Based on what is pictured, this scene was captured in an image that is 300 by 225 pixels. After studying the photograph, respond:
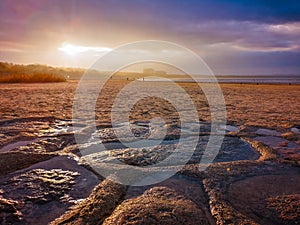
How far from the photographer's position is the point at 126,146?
157 inches

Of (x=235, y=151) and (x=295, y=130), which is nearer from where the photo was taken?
(x=235, y=151)

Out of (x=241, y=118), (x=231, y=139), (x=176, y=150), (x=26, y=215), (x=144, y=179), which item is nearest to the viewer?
(x=26, y=215)

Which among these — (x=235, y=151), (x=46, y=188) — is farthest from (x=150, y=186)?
A: (x=235, y=151)

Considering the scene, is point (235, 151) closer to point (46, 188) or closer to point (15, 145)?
point (46, 188)

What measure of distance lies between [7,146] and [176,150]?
2576 mm

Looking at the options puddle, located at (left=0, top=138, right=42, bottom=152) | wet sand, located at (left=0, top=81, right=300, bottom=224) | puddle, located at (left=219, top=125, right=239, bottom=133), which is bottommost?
wet sand, located at (left=0, top=81, right=300, bottom=224)

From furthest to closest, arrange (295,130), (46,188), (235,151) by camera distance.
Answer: (295,130), (235,151), (46,188)

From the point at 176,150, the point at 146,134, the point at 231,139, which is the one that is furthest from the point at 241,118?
the point at 176,150

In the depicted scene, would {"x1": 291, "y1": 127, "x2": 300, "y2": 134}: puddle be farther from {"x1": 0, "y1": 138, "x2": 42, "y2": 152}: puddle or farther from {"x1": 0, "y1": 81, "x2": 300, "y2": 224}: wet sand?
{"x1": 0, "y1": 138, "x2": 42, "y2": 152}: puddle

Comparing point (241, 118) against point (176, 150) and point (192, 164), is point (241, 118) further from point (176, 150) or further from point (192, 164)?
point (192, 164)

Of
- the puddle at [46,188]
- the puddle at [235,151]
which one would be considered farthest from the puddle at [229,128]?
the puddle at [46,188]

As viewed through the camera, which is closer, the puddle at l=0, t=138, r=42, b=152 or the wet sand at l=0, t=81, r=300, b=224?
the wet sand at l=0, t=81, r=300, b=224

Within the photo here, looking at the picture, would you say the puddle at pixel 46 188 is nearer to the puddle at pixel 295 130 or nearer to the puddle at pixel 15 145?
the puddle at pixel 15 145

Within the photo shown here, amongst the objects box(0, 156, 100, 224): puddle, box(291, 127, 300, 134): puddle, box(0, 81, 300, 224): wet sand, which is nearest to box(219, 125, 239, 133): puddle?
box(0, 81, 300, 224): wet sand
